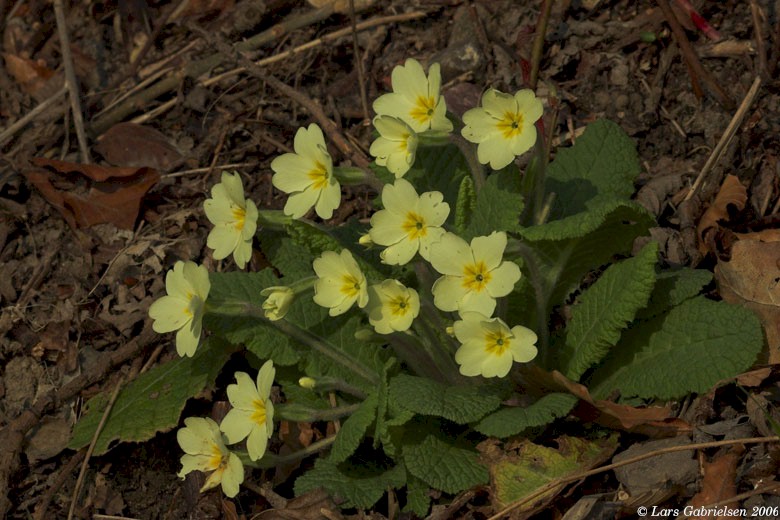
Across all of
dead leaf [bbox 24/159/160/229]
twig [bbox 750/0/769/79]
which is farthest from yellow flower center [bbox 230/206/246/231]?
twig [bbox 750/0/769/79]

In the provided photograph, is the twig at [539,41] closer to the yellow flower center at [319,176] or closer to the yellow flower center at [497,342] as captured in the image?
the yellow flower center at [319,176]

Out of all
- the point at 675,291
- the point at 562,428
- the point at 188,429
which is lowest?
the point at 562,428

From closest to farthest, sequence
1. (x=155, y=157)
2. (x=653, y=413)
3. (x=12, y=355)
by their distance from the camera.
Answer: (x=653, y=413), (x=12, y=355), (x=155, y=157)

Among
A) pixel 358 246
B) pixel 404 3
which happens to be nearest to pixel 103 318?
pixel 358 246

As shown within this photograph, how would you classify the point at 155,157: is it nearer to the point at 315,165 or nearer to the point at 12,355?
the point at 12,355

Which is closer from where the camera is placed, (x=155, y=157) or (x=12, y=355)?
(x=12, y=355)

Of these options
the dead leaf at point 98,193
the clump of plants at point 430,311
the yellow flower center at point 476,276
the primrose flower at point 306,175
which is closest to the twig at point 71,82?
the dead leaf at point 98,193
